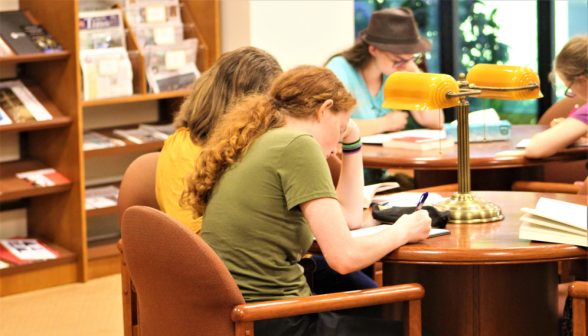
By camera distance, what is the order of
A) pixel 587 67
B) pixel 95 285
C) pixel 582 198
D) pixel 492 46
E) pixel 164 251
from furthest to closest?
pixel 492 46 < pixel 95 285 < pixel 587 67 < pixel 582 198 < pixel 164 251

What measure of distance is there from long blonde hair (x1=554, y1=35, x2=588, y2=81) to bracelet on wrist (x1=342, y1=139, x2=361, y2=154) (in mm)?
1183

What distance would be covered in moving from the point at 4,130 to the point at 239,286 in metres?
2.25

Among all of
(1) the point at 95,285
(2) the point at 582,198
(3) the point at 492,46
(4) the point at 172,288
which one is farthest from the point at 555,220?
(3) the point at 492,46

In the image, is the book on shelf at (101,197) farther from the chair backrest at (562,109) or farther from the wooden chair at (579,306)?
the wooden chair at (579,306)

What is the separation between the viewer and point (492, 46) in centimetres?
580

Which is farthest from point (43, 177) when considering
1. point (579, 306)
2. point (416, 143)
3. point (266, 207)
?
point (579, 306)

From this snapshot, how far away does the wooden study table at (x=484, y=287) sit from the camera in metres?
1.82

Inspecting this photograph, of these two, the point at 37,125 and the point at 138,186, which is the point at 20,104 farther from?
the point at 138,186

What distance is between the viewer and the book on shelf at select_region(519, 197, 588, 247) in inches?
68.9

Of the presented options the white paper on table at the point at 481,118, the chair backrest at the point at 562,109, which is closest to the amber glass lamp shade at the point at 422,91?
the white paper on table at the point at 481,118

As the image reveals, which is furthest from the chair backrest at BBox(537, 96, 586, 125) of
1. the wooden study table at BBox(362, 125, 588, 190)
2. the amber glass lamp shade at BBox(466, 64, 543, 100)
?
the amber glass lamp shade at BBox(466, 64, 543, 100)

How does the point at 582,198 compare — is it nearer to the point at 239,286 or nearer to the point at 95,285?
the point at 239,286

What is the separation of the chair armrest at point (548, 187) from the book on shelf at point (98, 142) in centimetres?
218

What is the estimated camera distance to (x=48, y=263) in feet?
12.1
